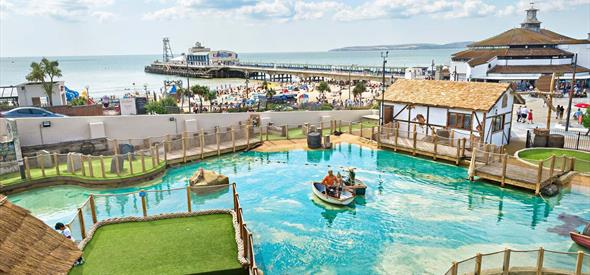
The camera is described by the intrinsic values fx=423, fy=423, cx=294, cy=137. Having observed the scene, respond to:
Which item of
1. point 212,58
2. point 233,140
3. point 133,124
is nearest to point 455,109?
point 233,140

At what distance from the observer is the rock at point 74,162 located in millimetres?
20562

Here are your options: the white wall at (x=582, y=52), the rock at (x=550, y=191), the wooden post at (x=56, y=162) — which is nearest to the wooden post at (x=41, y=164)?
the wooden post at (x=56, y=162)

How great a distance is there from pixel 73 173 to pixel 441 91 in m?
21.5

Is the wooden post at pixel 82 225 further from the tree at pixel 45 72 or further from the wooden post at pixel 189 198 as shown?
the tree at pixel 45 72

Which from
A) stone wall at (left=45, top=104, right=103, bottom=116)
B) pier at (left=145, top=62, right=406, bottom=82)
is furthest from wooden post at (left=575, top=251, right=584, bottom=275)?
pier at (left=145, top=62, right=406, bottom=82)

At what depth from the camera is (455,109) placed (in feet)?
82.1

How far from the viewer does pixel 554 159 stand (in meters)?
19.0

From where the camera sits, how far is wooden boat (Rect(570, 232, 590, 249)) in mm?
13836

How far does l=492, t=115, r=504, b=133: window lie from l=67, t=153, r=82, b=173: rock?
73.8 ft

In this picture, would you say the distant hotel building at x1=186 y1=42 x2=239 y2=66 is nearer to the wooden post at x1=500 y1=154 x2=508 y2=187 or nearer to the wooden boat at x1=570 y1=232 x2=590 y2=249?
the wooden post at x1=500 y1=154 x2=508 y2=187

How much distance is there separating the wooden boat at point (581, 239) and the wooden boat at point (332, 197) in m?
7.98

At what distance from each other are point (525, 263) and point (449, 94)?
16.5 metres

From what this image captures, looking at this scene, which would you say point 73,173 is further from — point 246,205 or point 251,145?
point 251,145

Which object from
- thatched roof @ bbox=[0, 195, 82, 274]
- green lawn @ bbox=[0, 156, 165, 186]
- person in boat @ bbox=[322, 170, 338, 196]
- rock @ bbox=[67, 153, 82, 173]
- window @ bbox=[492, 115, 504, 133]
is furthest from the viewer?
window @ bbox=[492, 115, 504, 133]
